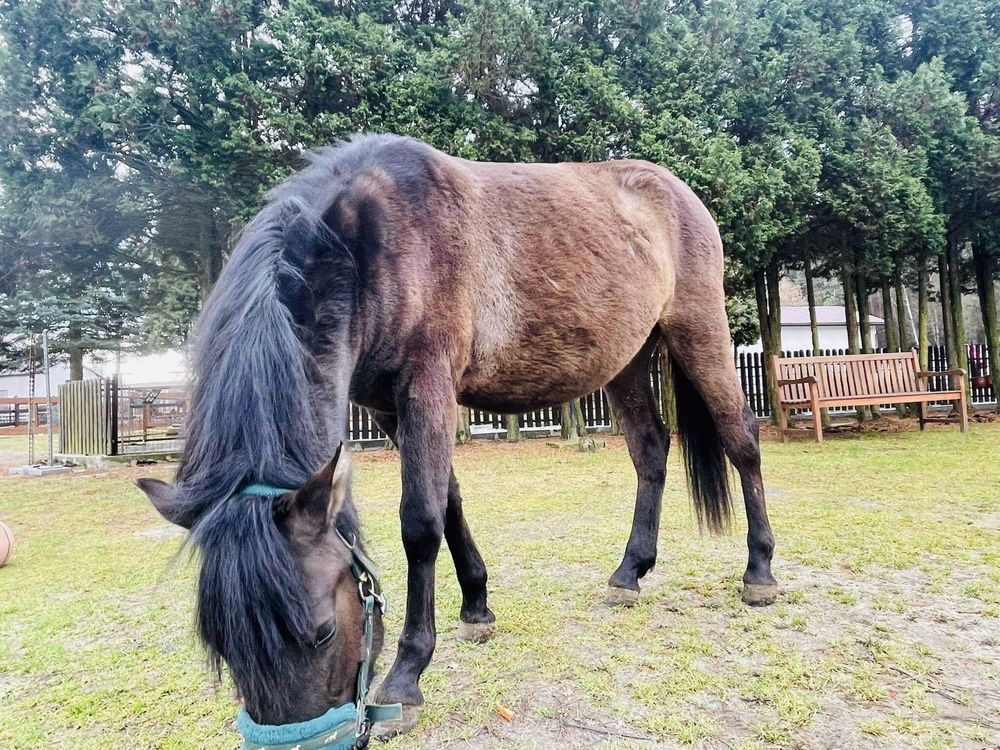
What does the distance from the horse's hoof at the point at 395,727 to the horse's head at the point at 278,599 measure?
1.91ft

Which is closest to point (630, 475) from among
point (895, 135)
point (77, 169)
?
point (895, 135)

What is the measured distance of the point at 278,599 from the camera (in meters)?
1.22

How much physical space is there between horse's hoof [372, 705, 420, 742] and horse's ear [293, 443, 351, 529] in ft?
2.65

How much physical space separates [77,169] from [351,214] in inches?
370

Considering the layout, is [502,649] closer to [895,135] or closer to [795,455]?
[795,455]

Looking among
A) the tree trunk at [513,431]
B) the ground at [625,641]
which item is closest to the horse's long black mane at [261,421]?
the ground at [625,641]

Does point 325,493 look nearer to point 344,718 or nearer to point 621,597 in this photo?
point 344,718

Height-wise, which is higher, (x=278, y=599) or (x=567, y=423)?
(x=567, y=423)

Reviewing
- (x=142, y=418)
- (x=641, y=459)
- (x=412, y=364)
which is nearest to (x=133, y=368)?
(x=142, y=418)

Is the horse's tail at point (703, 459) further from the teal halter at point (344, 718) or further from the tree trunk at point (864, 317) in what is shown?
the tree trunk at point (864, 317)

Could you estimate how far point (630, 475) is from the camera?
7152mm

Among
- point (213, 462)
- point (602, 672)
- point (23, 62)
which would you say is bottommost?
point (602, 672)

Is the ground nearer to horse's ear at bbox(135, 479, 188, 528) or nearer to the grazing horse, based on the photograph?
Answer: horse's ear at bbox(135, 479, 188, 528)

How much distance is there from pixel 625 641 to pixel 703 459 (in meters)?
1.40
